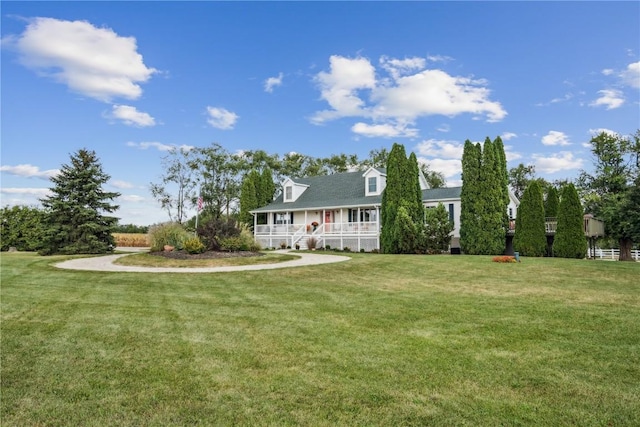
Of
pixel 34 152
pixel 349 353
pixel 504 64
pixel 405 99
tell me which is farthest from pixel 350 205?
pixel 349 353

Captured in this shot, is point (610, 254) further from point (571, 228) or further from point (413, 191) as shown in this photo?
point (413, 191)

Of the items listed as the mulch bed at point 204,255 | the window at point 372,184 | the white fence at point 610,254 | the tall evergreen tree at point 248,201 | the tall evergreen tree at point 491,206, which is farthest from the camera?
the tall evergreen tree at point 248,201

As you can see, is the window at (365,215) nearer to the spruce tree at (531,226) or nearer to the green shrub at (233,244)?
the spruce tree at (531,226)

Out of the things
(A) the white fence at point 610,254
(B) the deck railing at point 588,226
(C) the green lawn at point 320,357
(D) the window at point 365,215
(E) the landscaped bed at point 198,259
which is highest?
(D) the window at point 365,215

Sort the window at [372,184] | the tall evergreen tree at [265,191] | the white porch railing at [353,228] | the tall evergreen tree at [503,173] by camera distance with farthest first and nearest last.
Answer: the tall evergreen tree at [265,191] → the window at [372,184] → the white porch railing at [353,228] → the tall evergreen tree at [503,173]

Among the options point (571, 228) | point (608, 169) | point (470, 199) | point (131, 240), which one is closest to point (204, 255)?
point (470, 199)

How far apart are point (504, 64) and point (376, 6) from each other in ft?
19.7

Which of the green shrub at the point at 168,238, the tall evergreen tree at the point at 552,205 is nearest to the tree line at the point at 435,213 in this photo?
the tall evergreen tree at the point at 552,205

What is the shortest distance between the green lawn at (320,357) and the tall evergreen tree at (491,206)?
1266 cm

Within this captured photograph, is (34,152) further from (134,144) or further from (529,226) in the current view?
(529,226)

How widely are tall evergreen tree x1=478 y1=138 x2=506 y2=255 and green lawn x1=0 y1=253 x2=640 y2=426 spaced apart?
1266 cm

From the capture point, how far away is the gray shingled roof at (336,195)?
26312 mm

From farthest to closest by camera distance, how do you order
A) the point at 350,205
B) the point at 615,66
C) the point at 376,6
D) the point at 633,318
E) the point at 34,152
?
the point at 350,205
the point at 615,66
the point at 376,6
the point at 34,152
the point at 633,318

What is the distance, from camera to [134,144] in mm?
19422
